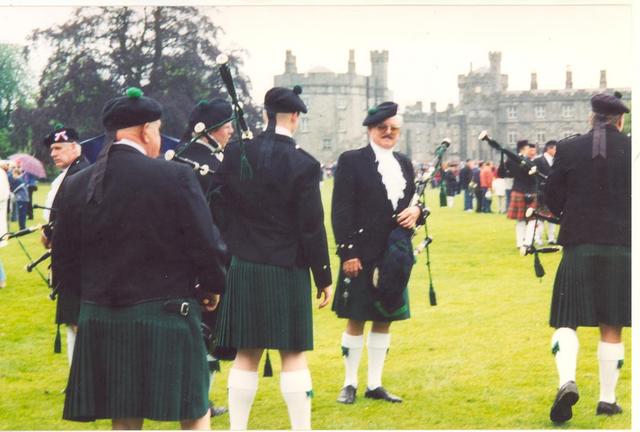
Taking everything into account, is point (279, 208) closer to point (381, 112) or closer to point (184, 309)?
point (184, 309)

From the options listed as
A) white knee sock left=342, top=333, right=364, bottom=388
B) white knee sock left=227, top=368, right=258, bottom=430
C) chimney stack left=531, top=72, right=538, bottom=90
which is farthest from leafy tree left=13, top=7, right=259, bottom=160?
white knee sock left=227, top=368, right=258, bottom=430

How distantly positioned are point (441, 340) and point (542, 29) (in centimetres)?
281

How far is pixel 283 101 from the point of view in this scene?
515cm

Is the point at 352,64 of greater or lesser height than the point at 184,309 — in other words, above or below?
above

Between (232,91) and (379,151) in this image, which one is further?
(379,151)

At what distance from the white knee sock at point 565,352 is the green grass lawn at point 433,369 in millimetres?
289

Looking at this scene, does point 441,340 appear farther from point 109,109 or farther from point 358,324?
point 109,109

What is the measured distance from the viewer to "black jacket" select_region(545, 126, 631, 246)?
562 centimetres

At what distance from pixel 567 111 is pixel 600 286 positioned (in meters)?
3.07

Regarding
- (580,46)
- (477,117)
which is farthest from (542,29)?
(477,117)

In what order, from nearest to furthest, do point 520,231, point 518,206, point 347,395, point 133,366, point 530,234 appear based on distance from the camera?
point 133,366, point 347,395, point 530,234, point 520,231, point 518,206

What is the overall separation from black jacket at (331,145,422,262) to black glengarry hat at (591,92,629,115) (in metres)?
1.25

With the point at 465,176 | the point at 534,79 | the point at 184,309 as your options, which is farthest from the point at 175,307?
the point at 465,176

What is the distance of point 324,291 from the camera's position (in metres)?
5.11
